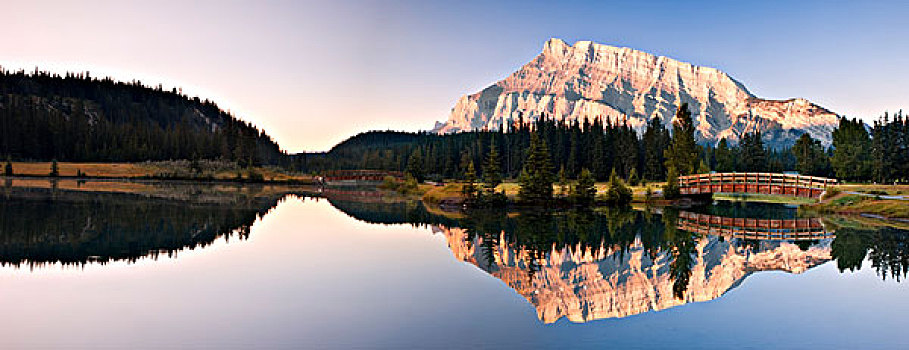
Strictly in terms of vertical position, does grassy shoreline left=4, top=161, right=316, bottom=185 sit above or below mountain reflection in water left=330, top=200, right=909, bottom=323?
above

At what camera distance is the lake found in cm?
1518

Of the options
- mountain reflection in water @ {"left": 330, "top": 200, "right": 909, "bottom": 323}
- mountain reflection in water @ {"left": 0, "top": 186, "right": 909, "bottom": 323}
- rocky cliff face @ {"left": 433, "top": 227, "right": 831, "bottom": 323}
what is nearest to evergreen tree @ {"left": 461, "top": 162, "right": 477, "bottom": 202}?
mountain reflection in water @ {"left": 0, "top": 186, "right": 909, "bottom": 323}

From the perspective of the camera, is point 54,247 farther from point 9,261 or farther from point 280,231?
point 280,231

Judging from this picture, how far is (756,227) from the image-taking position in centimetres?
4466

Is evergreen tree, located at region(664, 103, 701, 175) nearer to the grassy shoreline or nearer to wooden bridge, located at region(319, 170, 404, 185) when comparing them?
wooden bridge, located at region(319, 170, 404, 185)

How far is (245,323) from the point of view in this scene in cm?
1590

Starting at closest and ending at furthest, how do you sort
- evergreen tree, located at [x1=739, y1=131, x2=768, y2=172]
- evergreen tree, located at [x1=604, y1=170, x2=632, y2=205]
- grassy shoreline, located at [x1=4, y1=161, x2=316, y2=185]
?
evergreen tree, located at [x1=604, y1=170, x2=632, y2=205], evergreen tree, located at [x1=739, y1=131, x2=768, y2=172], grassy shoreline, located at [x1=4, y1=161, x2=316, y2=185]

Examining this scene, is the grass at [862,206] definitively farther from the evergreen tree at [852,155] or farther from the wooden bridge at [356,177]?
the wooden bridge at [356,177]

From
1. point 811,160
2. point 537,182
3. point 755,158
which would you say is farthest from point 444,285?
point 755,158

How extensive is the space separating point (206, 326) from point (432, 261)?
1372 cm

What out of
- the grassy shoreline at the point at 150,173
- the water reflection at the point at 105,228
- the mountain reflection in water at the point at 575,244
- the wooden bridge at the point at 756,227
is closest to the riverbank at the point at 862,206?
the mountain reflection in water at the point at 575,244

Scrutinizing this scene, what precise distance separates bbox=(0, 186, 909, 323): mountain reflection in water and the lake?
17cm

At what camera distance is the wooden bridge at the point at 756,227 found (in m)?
39.1

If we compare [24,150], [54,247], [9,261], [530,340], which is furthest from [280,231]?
[24,150]
